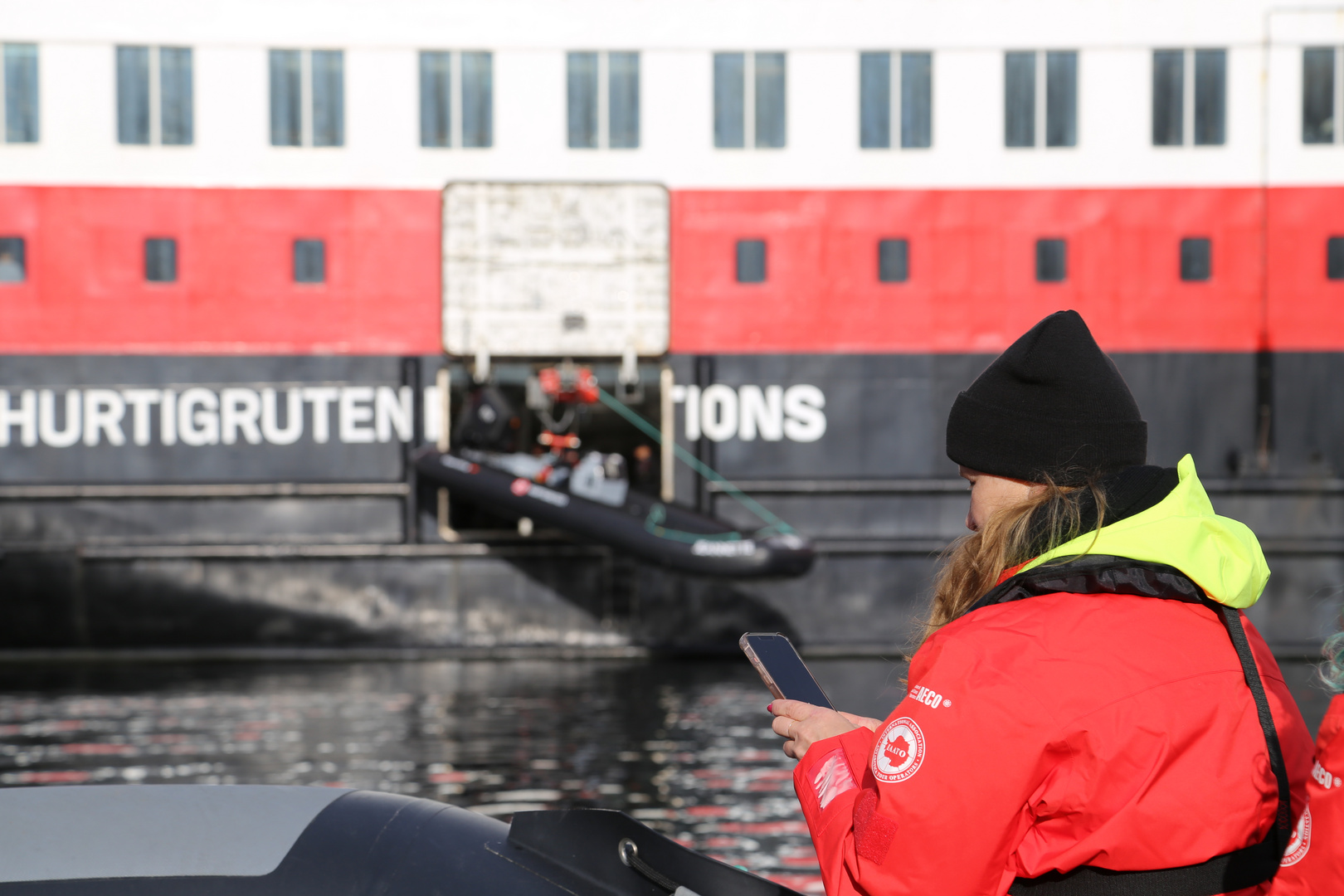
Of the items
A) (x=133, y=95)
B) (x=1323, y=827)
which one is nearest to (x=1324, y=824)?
(x=1323, y=827)

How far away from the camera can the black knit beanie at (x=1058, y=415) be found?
3.37 ft

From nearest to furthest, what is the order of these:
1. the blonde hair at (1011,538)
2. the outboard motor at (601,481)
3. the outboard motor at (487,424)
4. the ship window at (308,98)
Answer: the blonde hair at (1011,538), the outboard motor at (601,481), the outboard motor at (487,424), the ship window at (308,98)

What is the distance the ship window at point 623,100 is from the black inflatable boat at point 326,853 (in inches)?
246

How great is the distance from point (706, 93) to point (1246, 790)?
682 cm

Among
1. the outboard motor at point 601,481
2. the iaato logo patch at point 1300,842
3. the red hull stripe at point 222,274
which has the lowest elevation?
the outboard motor at point 601,481

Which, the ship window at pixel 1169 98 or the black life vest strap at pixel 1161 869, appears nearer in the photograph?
the black life vest strap at pixel 1161 869

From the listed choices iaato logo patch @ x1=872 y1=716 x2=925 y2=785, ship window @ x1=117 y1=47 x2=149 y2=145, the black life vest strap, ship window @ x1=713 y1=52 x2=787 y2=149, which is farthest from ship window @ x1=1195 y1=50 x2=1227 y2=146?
iaato logo patch @ x1=872 y1=716 x2=925 y2=785

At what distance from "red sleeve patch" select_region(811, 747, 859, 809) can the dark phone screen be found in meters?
0.09

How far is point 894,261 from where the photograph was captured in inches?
291

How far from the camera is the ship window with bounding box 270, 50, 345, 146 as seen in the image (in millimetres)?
7246

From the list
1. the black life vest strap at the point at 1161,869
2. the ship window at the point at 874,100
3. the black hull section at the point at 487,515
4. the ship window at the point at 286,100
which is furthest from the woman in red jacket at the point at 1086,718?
the ship window at the point at 286,100

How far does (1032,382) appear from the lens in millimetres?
1048

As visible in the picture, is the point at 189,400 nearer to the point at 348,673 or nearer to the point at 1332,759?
the point at 348,673

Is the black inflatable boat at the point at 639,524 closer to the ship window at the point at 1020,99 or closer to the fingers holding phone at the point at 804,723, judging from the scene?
the ship window at the point at 1020,99
